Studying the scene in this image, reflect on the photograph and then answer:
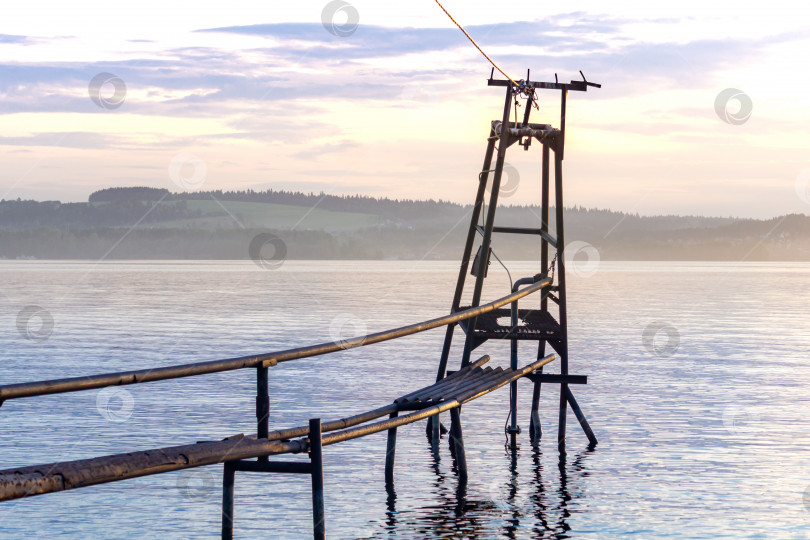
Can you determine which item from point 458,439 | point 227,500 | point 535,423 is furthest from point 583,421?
point 227,500

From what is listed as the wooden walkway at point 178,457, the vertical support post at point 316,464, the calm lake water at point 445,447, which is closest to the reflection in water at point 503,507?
the calm lake water at point 445,447

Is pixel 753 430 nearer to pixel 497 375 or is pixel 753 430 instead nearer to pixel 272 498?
pixel 497 375

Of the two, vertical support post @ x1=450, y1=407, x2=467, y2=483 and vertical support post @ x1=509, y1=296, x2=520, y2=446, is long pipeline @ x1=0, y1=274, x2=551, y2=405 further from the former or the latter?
vertical support post @ x1=509, y1=296, x2=520, y2=446

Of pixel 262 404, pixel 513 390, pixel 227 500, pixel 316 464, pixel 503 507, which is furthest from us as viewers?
pixel 513 390

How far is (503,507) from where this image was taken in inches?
585

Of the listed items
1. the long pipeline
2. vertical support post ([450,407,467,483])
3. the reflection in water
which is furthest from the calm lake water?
the long pipeline

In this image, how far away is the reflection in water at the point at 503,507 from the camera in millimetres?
13469

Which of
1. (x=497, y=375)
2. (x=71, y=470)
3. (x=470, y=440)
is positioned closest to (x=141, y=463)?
(x=71, y=470)

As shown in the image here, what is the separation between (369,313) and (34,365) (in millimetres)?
36088

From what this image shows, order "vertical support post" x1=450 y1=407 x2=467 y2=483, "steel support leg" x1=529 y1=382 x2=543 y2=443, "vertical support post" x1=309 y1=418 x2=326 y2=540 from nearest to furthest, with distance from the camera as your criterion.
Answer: "vertical support post" x1=309 y1=418 x2=326 y2=540, "vertical support post" x1=450 y1=407 x2=467 y2=483, "steel support leg" x1=529 y1=382 x2=543 y2=443

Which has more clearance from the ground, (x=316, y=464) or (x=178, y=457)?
(x=178, y=457)

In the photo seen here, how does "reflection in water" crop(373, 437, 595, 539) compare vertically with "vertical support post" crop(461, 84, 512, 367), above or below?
below

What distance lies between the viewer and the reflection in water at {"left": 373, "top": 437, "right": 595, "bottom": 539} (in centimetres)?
1347

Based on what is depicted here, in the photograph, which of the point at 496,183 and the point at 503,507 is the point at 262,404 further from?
the point at 496,183
